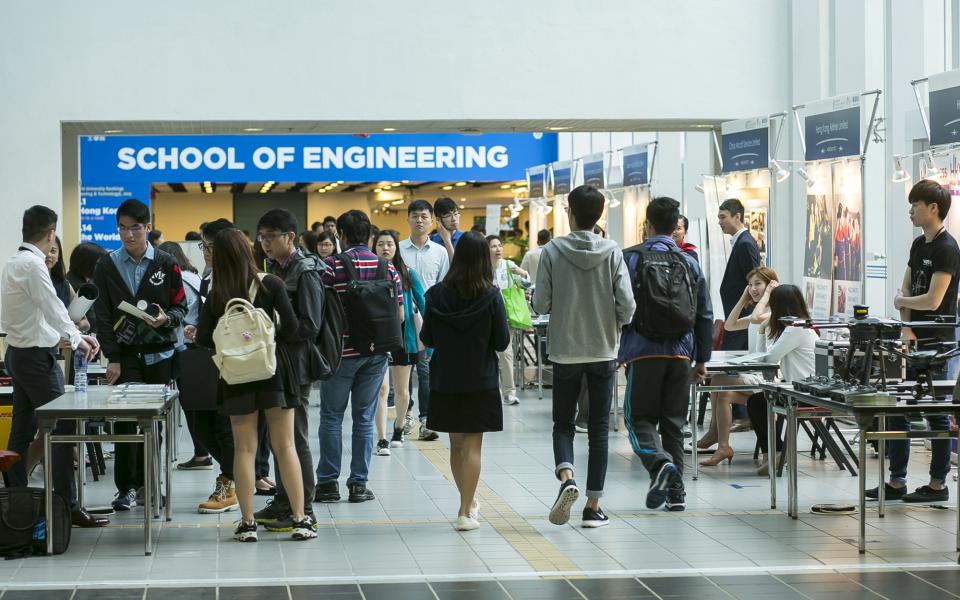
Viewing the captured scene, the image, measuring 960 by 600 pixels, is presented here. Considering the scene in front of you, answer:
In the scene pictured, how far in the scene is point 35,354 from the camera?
6117 millimetres

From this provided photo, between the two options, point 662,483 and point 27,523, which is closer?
point 27,523

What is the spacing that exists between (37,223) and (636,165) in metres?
8.98

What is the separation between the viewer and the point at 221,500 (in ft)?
22.0

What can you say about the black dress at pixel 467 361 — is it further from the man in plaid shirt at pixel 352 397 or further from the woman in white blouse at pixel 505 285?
the woman in white blouse at pixel 505 285

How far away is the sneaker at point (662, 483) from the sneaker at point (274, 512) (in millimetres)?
1834

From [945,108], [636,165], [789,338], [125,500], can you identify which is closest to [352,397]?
[125,500]

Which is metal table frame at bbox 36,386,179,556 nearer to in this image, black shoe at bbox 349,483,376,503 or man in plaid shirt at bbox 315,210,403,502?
man in plaid shirt at bbox 315,210,403,502

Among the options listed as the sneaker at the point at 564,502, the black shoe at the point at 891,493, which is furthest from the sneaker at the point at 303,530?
the black shoe at the point at 891,493

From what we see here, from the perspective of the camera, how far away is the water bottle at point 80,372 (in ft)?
20.0

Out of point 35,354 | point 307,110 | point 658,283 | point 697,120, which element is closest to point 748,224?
point 697,120

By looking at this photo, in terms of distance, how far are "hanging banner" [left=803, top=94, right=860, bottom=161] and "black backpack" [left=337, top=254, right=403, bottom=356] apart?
170 inches

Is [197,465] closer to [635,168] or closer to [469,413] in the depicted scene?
[469,413]

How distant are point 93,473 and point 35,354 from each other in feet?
6.06

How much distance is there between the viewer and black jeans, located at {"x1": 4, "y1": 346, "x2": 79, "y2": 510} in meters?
6.00
